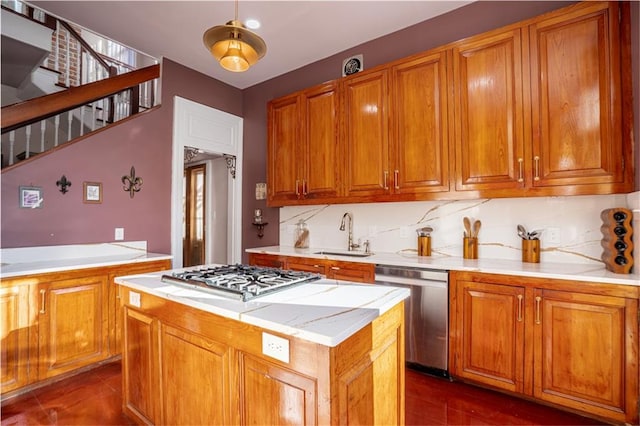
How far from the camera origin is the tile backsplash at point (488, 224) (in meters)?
2.28

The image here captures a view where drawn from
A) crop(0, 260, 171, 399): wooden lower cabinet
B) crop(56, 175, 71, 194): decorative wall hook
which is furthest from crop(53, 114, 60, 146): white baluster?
crop(0, 260, 171, 399): wooden lower cabinet

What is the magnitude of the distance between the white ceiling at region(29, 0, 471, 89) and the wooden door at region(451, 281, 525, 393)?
240 cm

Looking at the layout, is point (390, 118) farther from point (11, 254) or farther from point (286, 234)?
point (11, 254)

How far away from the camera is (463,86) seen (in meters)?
2.45

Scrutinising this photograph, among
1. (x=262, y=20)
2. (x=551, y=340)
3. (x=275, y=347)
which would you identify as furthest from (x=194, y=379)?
(x=262, y=20)

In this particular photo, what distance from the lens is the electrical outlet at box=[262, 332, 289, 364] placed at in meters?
1.11

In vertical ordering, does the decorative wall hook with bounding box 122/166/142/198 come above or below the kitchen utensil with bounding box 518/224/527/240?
above

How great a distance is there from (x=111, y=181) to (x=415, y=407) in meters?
3.31

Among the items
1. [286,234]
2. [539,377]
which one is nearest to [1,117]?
[286,234]

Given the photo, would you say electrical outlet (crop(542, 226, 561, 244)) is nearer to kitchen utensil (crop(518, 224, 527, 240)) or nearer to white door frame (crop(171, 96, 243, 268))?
kitchen utensil (crop(518, 224, 527, 240))

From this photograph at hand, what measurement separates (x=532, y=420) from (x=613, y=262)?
3.60ft

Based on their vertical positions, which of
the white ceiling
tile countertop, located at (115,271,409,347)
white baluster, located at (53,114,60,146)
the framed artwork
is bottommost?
tile countertop, located at (115,271,409,347)

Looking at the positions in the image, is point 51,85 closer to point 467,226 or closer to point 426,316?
point 426,316

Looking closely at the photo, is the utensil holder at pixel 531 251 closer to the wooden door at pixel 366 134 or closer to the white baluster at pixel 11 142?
the wooden door at pixel 366 134
